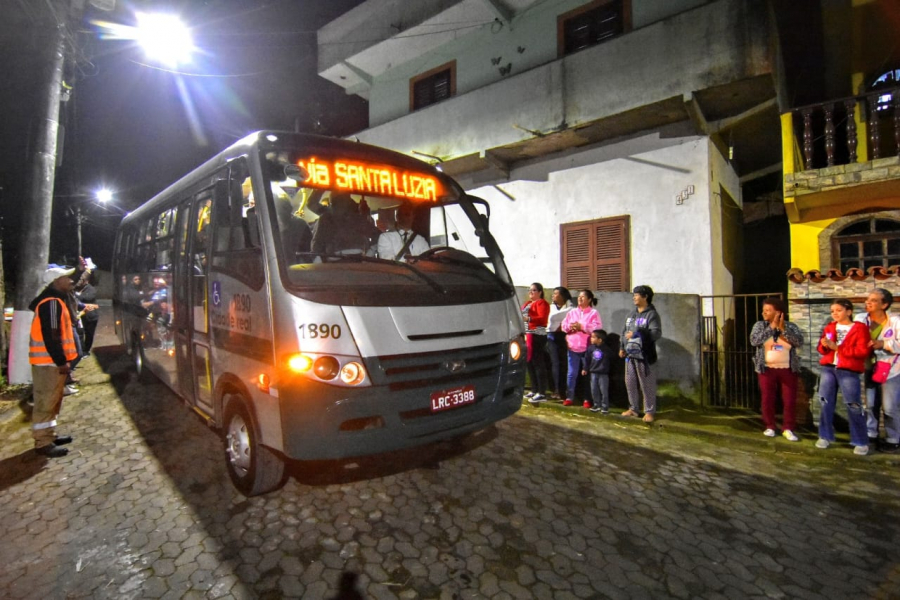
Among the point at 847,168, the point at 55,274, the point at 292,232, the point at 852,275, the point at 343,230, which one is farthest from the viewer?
the point at 847,168

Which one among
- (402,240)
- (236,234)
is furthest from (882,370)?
(236,234)

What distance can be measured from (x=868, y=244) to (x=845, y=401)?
4.53 metres

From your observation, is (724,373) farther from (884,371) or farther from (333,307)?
(333,307)

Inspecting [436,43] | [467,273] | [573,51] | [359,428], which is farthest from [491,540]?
[436,43]

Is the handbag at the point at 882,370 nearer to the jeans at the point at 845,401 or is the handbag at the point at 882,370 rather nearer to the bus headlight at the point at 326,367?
the jeans at the point at 845,401

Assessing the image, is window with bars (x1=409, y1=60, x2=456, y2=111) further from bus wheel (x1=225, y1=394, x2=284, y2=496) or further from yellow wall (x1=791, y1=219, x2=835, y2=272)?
bus wheel (x1=225, y1=394, x2=284, y2=496)

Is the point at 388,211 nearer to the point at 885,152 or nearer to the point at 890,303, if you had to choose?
the point at 890,303

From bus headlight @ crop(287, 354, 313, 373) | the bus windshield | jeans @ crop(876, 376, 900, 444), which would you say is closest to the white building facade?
jeans @ crop(876, 376, 900, 444)

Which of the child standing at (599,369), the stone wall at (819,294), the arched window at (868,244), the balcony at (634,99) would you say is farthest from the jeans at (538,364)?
the arched window at (868,244)

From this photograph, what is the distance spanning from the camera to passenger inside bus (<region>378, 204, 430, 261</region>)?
390 cm

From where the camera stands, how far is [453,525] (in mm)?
3137

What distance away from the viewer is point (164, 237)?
544 centimetres

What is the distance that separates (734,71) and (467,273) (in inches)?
246

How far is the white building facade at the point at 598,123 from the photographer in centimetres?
740
